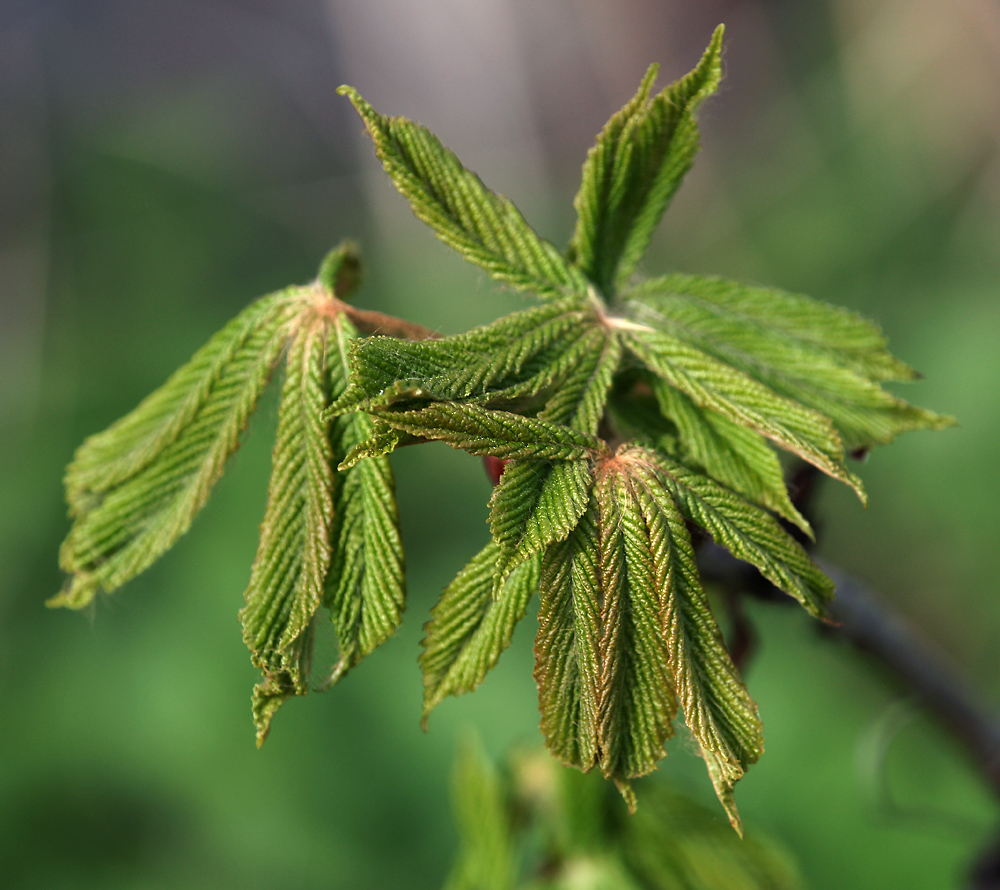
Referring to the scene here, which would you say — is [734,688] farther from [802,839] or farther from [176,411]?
[802,839]

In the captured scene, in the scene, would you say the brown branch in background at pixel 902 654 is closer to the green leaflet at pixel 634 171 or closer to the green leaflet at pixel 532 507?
the green leaflet at pixel 532 507

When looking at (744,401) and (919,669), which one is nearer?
(744,401)

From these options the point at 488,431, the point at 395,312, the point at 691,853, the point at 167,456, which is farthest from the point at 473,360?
the point at 395,312

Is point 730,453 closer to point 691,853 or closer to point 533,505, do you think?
point 533,505

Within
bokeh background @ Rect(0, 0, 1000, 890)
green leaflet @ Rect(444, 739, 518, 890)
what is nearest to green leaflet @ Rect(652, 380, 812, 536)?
bokeh background @ Rect(0, 0, 1000, 890)

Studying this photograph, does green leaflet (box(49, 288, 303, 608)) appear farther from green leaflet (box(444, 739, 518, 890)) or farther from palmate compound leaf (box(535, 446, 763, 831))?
green leaflet (box(444, 739, 518, 890))

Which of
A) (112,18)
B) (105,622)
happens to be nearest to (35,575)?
(105,622)
